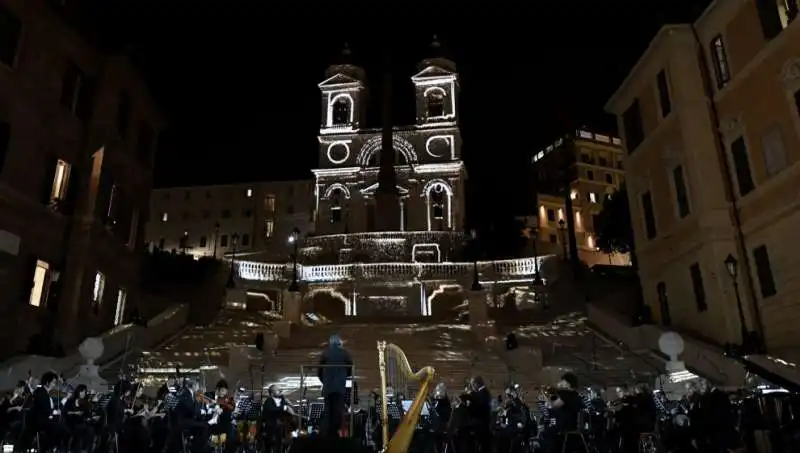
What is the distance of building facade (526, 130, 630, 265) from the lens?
81.9m

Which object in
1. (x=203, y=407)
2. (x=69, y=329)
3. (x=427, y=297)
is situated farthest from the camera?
(x=427, y=297)

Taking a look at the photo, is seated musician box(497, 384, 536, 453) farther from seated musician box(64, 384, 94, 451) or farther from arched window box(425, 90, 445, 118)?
arched window box(425, 90, 445, 118)

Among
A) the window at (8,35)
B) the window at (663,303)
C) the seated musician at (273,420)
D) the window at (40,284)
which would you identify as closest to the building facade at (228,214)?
the window at (40,284)

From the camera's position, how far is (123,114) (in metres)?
30.0

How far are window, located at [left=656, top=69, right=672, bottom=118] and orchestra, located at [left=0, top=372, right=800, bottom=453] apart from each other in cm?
1730

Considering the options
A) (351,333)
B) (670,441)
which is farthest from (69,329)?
(670,441)

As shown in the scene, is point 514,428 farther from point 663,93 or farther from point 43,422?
point 663,93

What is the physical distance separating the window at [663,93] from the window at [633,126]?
2260mm

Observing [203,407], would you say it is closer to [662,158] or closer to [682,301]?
[682,301]

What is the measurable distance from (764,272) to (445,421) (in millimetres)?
Result: 15292

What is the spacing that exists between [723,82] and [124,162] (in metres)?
27.0

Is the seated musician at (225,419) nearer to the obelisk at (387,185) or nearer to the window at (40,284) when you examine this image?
the window at (40,284)

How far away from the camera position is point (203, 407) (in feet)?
40.6

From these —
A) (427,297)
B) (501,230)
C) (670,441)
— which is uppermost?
(501,230)
